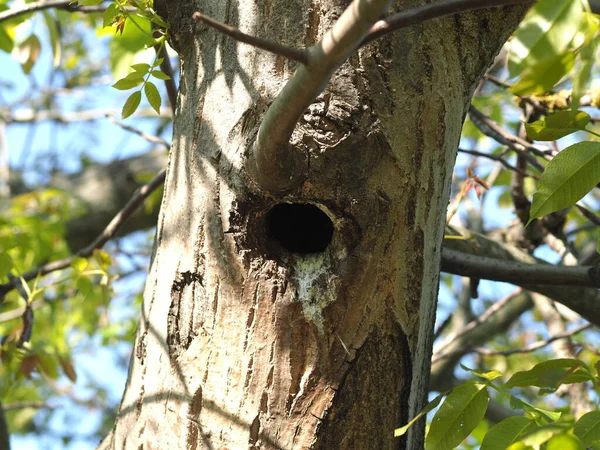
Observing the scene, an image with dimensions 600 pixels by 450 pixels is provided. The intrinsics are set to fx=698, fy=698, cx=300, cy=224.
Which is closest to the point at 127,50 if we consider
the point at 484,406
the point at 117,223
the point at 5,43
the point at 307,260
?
the point at 5,43

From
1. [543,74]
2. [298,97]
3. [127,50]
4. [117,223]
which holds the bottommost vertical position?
[543,74]

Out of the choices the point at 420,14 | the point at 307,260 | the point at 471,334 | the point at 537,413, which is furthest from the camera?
the point at 471,334

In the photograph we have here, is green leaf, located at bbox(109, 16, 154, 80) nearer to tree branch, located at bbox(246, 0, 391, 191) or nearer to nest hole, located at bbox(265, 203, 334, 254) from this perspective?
nest hole, located at bbox(265, 203, 334, 254)

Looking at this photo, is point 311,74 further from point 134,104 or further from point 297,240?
point 297,240

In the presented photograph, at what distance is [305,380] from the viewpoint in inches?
56.4

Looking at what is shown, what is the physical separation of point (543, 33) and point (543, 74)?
0.05 m

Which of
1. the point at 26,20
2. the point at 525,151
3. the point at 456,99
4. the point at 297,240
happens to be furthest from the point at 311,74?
the point at 26,20

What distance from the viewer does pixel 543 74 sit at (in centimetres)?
94

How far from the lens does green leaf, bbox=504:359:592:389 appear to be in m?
1.42

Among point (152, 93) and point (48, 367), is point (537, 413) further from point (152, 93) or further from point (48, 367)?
point (48, 367)

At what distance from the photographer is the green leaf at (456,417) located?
1.42m

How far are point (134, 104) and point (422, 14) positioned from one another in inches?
33.8

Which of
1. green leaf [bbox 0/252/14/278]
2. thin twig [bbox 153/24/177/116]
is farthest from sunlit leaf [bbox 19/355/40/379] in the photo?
thin twig [bbox 153/24/177/116]

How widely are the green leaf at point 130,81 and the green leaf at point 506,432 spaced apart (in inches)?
43.5
